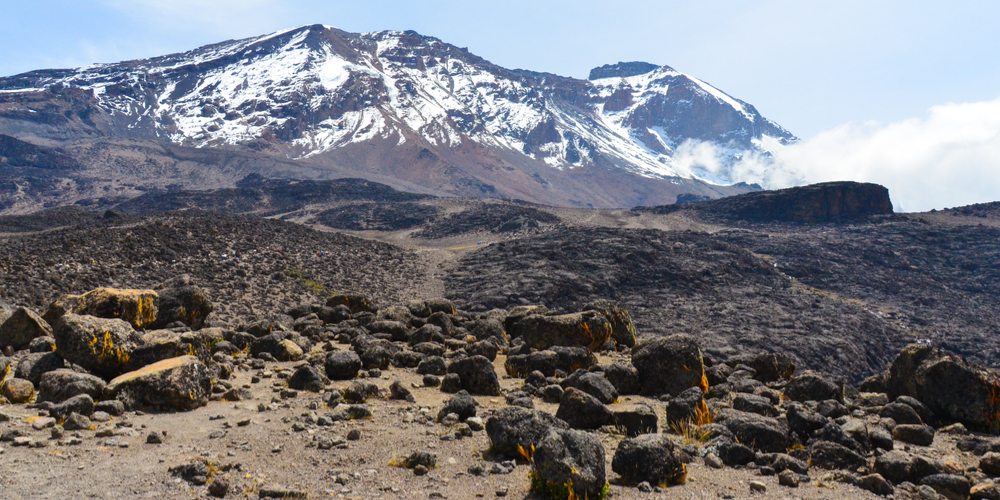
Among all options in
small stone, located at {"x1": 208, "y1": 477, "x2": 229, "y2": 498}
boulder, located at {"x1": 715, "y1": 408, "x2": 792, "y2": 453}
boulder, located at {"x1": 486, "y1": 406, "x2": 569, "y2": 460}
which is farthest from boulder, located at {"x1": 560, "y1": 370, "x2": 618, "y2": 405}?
small stone, located at {"x1": 208, "y1": 477, "x2": 229, "y2": 498}

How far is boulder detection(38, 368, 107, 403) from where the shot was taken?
725 centimetres

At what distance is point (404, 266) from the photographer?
138 ft

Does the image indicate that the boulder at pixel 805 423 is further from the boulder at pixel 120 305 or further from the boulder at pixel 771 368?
the boulder at pixel 120 305

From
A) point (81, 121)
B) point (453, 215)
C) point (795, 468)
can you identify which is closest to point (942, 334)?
point (795, 468)

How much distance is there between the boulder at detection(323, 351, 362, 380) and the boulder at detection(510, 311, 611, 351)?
4574 millimetres

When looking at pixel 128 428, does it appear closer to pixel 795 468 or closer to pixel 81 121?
pixel 795 468

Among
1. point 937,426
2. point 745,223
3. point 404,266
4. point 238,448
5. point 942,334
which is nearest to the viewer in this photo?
point 238,448

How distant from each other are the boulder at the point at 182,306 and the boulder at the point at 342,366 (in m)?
5.68

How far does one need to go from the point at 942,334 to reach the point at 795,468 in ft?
127

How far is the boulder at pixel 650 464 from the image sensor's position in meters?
5.75

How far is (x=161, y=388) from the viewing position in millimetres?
7508

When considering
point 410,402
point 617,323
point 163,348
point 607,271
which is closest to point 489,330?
point 617,323

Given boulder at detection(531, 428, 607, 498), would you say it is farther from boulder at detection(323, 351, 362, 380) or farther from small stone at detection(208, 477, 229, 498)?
boulder at detection(323, 351, 362, 380)

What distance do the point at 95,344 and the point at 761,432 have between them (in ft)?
30.4
